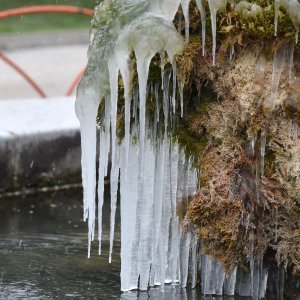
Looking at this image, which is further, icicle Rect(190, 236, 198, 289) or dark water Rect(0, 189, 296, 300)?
dark water Rect(0, 189, 296, 300)

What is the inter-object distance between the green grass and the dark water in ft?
41.7

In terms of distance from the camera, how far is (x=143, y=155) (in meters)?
5.83

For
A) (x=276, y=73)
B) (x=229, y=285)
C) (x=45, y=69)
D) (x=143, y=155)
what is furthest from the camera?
(x=45, y=69)

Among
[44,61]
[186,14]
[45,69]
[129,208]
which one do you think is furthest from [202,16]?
[44,61]

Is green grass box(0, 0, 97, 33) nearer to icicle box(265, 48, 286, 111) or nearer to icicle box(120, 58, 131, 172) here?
icicle box(120, 58, 131, 172)

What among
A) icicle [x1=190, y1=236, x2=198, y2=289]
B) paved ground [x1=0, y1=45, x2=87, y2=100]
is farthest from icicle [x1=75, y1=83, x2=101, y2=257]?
paved ground [x1=0, y1=45, x2=87, y2=100]

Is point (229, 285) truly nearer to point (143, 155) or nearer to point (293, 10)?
point (143, 155)

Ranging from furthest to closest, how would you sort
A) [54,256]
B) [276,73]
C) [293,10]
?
[54,256], [276,73], [293,10]

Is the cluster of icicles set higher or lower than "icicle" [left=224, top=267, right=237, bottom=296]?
higher

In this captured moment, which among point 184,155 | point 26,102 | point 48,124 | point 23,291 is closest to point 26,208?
point 48,124

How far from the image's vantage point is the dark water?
6.09 m

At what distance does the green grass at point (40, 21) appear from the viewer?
21.4 meters

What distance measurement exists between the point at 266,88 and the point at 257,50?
206mm

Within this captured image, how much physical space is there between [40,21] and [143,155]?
17430 mm
